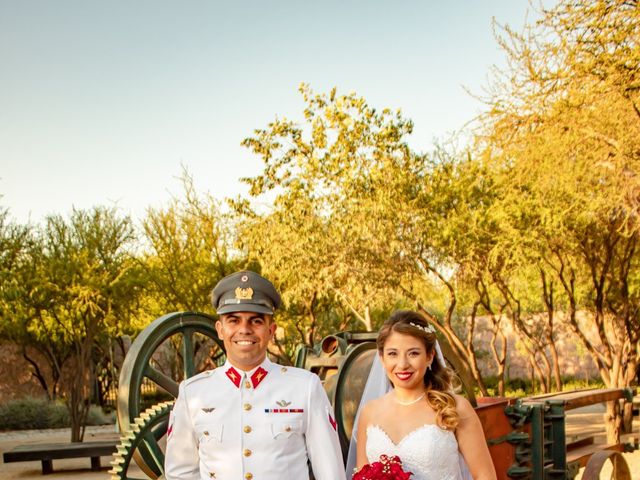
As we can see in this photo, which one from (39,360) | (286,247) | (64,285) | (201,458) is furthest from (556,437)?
(39,360)

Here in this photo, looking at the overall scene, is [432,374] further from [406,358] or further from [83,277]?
[83,277]

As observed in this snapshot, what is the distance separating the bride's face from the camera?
362 cm

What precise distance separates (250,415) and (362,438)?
1.11 metres

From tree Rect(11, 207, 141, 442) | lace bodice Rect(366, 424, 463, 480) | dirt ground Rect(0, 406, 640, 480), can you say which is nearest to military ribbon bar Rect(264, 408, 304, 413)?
lace bodice Rect(366, 424, 463, 480)

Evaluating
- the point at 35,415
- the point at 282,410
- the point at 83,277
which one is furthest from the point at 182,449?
the point at 35,415

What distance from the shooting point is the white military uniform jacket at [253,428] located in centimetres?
282

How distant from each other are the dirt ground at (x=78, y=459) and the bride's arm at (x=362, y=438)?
8060 millimetres

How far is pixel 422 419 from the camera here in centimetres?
368

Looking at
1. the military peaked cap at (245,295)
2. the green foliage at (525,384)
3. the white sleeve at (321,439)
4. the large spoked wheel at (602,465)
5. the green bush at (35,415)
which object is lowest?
the green foliage at (525,384)

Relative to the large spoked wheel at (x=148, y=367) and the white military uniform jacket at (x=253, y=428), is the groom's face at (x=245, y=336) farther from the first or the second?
the large spoked wheel at (x=148, y=367)

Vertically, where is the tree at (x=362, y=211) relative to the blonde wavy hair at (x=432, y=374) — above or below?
above

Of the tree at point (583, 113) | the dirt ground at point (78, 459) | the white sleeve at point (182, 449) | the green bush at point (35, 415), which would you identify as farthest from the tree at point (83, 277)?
the white sleeve at point (182, 449)

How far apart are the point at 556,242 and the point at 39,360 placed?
20.8 m

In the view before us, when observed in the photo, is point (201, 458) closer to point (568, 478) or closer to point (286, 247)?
point (568, 478)
